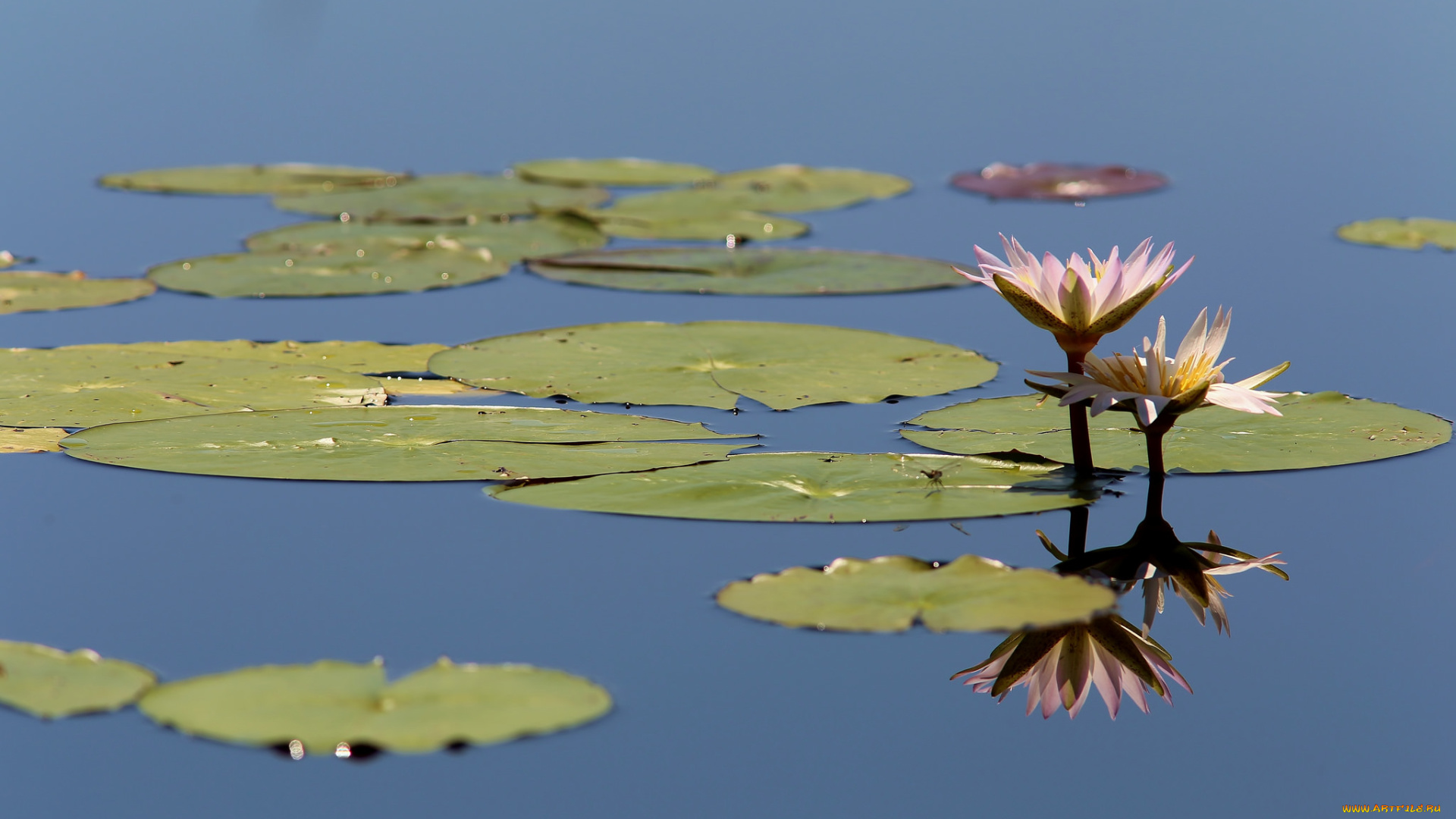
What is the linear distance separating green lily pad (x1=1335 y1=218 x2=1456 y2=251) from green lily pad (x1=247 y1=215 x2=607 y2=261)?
130 inches

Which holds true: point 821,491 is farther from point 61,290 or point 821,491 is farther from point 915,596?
point 61,290

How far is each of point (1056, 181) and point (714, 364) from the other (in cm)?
430

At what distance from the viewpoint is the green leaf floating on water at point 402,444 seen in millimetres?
2916

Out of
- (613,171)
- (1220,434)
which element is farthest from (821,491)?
(613,171)

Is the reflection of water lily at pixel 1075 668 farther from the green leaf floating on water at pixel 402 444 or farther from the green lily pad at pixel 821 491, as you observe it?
the green leaf floating on water at pixel 402 444

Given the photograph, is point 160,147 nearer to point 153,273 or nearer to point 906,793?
point 153,273

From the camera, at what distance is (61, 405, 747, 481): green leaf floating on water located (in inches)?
115

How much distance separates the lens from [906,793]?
A: 1907mm

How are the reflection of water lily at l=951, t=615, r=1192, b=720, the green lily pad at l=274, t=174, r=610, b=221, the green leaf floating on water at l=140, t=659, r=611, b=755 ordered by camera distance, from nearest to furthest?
the green leaf floating on water at l=140, t=659, r=611, b=755 → the reflection of water lily at l=951, t=615, r=1192, b=720 → the green lily pad at l=274, t=174, r=610, b=221

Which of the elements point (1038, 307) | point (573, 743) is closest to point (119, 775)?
point (573, 743)

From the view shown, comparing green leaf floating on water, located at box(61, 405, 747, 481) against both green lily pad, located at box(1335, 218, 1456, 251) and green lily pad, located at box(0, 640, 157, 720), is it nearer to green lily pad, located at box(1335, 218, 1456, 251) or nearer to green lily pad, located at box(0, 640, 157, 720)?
green lily pad, located at box(0, 640, 157, 720)

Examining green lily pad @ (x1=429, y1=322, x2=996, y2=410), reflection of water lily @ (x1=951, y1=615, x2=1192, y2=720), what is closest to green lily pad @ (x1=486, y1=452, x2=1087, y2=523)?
reflection of water lily @ (x1=951, y1=615, x2=1192, y2=720)

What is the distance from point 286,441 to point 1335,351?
306 cm

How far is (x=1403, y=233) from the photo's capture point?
6.03 m
